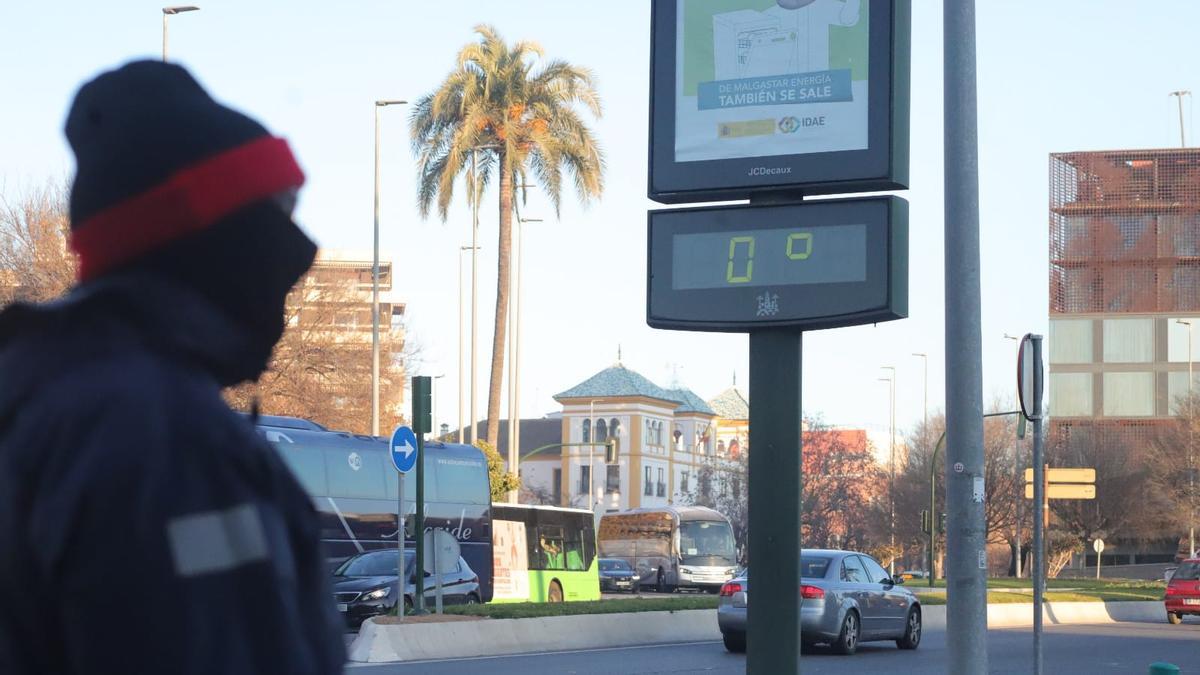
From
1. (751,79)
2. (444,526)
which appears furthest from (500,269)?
(751,79)

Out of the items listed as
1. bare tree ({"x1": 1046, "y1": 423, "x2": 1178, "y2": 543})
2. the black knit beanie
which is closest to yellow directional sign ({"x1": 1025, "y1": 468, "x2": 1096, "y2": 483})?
the black knit beanie

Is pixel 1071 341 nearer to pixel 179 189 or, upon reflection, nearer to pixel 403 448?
pixel 403 448

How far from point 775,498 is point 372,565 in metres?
16.9

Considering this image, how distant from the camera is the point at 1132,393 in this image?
296 ft

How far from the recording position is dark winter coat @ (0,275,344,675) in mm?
1424

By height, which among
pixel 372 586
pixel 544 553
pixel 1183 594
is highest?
pixel 372 586

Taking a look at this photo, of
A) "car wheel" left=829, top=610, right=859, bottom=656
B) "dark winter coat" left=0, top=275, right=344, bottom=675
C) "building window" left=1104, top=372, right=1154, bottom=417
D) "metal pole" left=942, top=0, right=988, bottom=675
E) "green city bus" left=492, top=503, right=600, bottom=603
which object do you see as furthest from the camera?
"building window" left=1104, top=372, right=1154, bottom=417

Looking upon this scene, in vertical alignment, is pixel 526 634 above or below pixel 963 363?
below

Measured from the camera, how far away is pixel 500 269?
40.5 metres

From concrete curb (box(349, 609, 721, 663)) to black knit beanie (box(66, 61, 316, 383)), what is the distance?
54.6 feet

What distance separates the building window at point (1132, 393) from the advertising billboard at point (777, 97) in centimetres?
8575

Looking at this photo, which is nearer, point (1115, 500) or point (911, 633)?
point (911, 633)

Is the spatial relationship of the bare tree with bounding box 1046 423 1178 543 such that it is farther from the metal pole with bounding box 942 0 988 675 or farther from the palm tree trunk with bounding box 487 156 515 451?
the metal pole with bounding box 942 0 988 675

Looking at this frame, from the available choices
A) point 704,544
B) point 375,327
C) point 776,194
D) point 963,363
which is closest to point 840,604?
point 963,363
